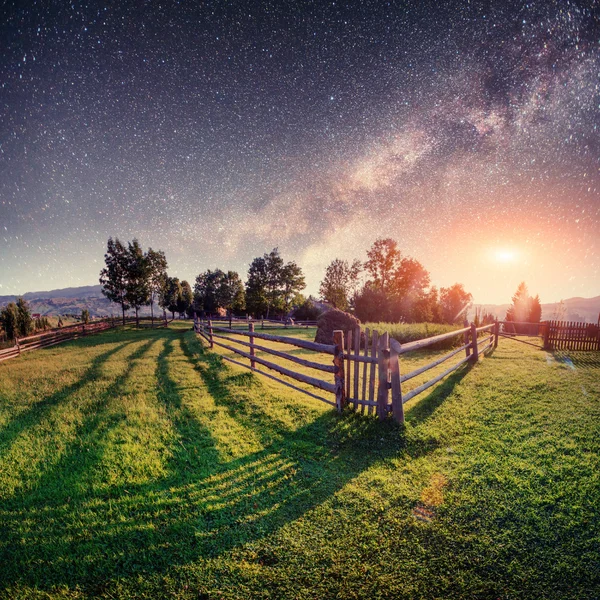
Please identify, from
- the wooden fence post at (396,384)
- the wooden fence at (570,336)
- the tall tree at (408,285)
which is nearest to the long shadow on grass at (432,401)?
the wooden fence post at (396,384)

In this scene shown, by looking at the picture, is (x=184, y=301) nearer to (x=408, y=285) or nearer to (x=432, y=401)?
(x=408, y=285)

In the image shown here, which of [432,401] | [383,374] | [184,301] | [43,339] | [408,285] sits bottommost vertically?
[43,339]

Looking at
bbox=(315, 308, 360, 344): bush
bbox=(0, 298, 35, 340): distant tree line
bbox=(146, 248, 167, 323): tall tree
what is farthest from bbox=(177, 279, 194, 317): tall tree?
bbox=(315, 308, 360, 344): bush

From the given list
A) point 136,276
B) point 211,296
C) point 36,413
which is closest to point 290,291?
point 211,296

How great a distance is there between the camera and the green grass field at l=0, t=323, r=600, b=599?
2.25 meters

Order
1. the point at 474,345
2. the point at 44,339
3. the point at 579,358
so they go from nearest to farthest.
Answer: the point at 474,345
the point at 579,358
the point at 44,339

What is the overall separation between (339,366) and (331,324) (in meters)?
11.4

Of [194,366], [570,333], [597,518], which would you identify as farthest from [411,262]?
[597,518]

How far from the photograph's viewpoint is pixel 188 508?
10.0ft

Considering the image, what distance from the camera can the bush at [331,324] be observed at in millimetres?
16094

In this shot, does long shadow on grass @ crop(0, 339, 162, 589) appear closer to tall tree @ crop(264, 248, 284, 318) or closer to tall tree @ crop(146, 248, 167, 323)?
tall tree @ crop(146, 248, 167, 323)

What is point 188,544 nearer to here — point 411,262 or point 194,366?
point 194,366

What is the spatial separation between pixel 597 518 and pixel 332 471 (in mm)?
2905

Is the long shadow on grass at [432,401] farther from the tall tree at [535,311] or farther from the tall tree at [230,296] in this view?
the tall tree at [535,311]
